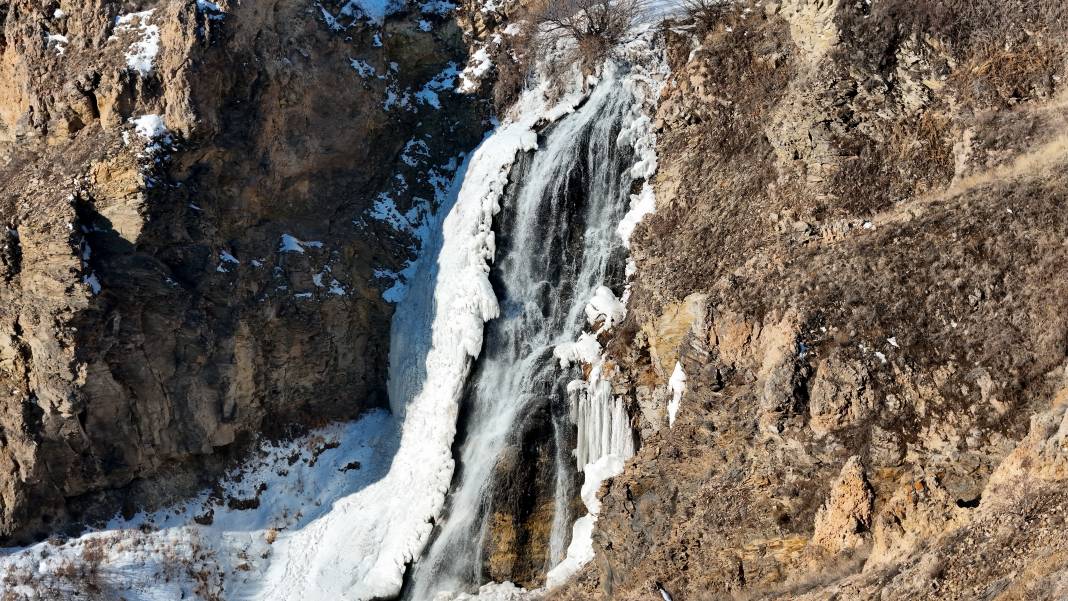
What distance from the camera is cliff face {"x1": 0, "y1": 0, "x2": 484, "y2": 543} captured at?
44.1 ft

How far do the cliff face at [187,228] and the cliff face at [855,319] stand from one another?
517 centimetres

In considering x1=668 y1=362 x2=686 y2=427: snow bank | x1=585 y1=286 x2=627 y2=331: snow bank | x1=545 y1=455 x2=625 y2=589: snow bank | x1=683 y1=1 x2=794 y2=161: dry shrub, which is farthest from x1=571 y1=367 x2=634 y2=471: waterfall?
x1=683 y1=1 x2=794 y2=161: dry shrub

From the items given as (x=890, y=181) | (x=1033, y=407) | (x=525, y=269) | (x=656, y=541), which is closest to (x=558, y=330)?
(x=525, y=269)

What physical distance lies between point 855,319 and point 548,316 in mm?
4879

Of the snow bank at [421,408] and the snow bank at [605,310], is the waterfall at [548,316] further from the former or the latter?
the snow bank at [421,408]

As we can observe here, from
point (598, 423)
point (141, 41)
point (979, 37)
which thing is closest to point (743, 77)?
point (979, 37)

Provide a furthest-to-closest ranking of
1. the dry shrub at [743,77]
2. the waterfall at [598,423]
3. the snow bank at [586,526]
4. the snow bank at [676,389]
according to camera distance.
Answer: the dry shrub at [743,77] → the waterfall at [598,423] → the snow bank at [586,526] → the snow bank at [676,389]

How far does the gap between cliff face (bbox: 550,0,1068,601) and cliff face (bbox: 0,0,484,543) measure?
5.17 metres

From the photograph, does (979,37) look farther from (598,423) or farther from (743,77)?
(598,423)

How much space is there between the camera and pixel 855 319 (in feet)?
35.6

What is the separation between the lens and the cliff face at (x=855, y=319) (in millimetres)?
9508

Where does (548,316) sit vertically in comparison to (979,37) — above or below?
below

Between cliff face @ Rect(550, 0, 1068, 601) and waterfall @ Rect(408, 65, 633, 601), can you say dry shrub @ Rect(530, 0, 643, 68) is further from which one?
cliff face @ Rect(550, 0, 1068, 601)

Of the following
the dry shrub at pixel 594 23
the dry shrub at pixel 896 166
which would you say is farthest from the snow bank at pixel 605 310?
the dry shrub at pixel 594 23
